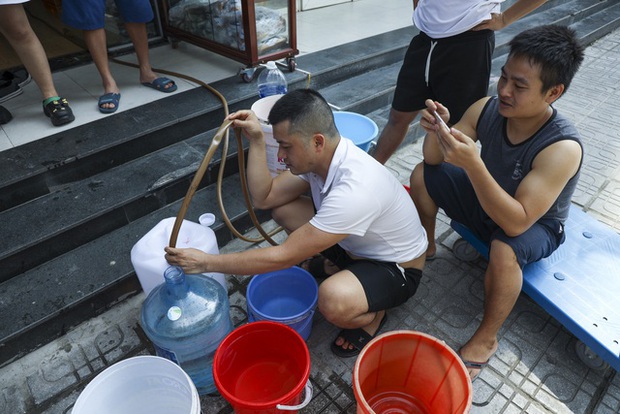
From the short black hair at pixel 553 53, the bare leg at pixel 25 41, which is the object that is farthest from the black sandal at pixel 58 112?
the short black hair at pixel 553 53

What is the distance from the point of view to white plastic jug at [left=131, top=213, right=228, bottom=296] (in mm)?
1985

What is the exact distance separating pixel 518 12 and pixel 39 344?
338 cm

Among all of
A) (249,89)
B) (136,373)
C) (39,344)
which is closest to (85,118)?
(249,89)

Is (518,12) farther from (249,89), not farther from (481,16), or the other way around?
(249,89)

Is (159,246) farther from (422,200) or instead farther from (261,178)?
(422,200)

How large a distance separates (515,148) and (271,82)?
200 cm

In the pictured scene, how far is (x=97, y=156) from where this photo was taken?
2705mm

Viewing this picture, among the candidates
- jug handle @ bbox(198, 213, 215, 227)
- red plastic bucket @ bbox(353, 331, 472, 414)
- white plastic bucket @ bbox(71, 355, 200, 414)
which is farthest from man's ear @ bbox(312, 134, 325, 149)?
white plastic bucket @ bbox(71, 355, 200, 414)

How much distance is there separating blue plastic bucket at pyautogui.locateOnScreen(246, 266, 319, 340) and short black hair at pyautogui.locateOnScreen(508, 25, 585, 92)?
149 cm

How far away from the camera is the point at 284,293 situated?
231cm

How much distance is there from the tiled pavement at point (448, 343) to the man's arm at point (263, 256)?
67 cm

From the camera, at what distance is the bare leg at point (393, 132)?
2.98m

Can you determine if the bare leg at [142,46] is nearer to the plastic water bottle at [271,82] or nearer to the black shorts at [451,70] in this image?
the plastic water bottle at [271,82]

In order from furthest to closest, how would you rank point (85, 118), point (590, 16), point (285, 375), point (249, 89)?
point (590, 16) < point (249, 89) < point (85, 118) < point (285, 375)
